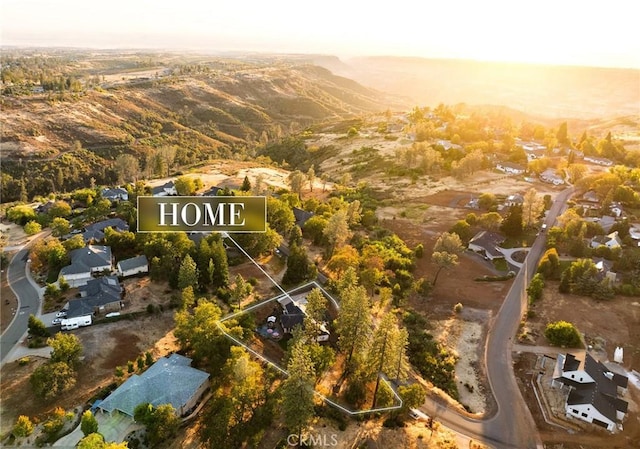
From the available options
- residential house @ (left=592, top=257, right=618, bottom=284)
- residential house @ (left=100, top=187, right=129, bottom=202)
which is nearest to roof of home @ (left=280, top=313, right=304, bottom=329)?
residential house @ (left=592, top=257, right=618, bottom=284)

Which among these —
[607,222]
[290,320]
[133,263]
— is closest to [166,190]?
[133,263]

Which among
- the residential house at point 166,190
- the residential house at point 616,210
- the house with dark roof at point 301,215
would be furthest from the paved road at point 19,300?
the residential house at point 616,210

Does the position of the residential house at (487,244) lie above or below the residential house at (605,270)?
below

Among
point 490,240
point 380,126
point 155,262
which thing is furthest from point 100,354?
point 380,126

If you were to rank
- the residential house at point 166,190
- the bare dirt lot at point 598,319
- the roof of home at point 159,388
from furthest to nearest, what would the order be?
the residential house at point 166,190 < the bare dirt lot at point 598,319 < the roof of home at point 159,388

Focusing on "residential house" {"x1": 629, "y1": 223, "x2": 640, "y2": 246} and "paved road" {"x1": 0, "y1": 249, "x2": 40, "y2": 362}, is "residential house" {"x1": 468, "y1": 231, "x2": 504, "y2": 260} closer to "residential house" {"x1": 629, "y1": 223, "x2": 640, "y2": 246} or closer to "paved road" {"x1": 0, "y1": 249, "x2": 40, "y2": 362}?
"residential house" {"x1": 629, "y1": 223, "x2": 640, "y2": 246}

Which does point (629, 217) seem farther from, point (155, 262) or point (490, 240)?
point (155, 262)

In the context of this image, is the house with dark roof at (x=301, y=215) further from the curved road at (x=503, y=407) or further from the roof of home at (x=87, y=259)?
the curved road at (x=503, y=407)
